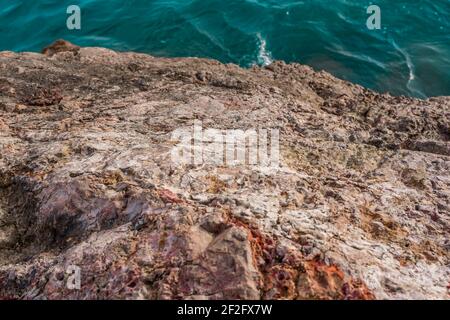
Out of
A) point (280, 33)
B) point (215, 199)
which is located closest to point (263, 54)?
point (280, 33)

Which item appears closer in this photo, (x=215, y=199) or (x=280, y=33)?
(x=215, y=199)

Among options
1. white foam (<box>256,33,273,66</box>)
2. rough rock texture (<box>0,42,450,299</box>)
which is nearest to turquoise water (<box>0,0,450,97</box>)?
white foam (<box>256,33,273,66</box>)

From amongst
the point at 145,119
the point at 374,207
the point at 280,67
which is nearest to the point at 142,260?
the point at 374,207

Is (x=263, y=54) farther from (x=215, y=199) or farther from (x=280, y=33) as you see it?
(x=215, y=199)

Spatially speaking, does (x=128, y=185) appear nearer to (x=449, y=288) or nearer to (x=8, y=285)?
(x=8, y=285)

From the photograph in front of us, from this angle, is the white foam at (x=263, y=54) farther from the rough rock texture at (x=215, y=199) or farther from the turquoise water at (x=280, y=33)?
the rough rock texture at (x=215, y=199)

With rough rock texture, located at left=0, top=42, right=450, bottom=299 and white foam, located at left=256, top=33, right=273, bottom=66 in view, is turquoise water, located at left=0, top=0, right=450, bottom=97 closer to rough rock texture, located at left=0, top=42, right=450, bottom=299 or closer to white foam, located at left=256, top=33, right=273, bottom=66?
white foam, located at left=256, top=33, right=273, bottom=66
